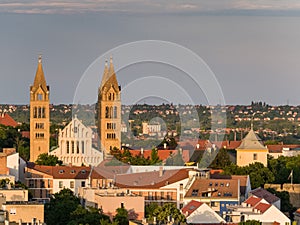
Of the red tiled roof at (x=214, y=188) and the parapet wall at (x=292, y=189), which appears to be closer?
the red tiled roof at (x=214, y=188)

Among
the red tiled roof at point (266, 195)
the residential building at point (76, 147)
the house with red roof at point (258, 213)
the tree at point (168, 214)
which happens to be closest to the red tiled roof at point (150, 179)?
the red tiled roof at point (266, 195)

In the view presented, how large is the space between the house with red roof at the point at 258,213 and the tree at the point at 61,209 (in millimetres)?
5770

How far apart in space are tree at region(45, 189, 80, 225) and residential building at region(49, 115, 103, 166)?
2714cm

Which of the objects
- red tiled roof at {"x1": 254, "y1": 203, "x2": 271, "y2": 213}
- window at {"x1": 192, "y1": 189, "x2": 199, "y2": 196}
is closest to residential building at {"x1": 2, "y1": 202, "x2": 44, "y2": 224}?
red tiled roof at {"x1": 254, "y1": 203, "x2": 271, "y2": 213}

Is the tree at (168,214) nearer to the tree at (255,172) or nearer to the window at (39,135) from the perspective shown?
the tree at (255,172)

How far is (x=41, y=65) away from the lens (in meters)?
115

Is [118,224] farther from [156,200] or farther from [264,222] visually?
[156,200]

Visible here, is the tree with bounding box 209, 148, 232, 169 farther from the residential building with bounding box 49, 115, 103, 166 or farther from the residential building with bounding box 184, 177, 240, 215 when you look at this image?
the residential building with bounding box 184, 177, 240, 215

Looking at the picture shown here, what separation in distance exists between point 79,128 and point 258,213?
37.7 meters

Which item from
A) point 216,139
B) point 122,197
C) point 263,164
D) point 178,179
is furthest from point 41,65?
point 122,197

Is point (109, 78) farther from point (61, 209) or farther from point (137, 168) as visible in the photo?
point (61, 209)

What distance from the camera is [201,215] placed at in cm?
6656

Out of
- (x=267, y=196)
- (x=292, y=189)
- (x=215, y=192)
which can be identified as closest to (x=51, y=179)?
(x=292, y=189)

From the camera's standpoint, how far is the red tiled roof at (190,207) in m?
67.8
